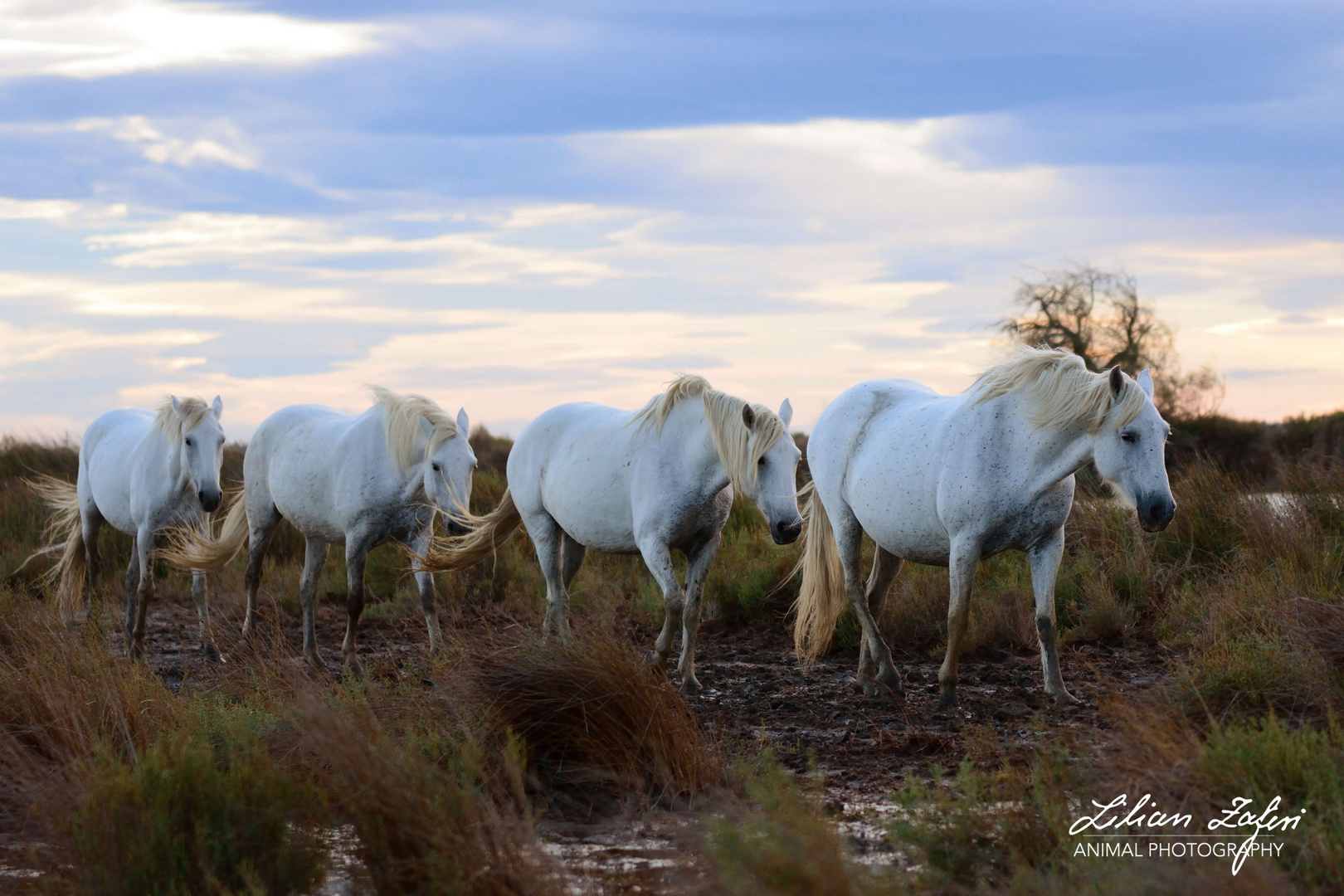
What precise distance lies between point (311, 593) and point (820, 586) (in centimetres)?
392

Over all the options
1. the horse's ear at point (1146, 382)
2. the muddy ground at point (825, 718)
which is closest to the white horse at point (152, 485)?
the muddy ground at point (825, 718)

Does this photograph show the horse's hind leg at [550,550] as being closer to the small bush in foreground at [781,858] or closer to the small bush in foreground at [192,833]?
the small bush in foreground at [192,833]

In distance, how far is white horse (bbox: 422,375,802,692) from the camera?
247 inches

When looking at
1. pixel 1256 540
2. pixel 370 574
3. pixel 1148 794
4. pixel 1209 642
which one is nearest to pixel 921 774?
pixel 1148 794

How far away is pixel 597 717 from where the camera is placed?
4570mm

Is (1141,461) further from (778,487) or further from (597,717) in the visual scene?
(597,717)

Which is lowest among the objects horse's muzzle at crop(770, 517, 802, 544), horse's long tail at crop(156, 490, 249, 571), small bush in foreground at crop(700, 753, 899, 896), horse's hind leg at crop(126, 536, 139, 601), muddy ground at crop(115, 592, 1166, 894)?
muddy ground at crop(115, 592, 1166, 894)

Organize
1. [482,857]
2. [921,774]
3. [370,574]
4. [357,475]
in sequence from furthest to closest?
[370,574] → [357,475] → [921,774] → [482,857]

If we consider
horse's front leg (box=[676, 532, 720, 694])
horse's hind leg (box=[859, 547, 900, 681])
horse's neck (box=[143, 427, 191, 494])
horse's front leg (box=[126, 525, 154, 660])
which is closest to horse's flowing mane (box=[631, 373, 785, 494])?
horse's front leg (box=[676, 532, 720, 694])

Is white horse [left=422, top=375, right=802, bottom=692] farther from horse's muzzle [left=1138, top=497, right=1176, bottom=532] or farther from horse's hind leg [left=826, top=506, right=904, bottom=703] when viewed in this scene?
horse's muzzle [left=1138, top=497, right=1176, bottom=532]

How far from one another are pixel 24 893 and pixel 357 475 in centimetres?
453

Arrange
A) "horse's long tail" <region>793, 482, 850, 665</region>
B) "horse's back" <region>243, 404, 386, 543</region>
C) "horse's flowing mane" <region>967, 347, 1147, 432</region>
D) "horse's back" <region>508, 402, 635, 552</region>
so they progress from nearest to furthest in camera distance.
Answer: "horse's flowing mane" <region>967, 347, 1147, 432</region>
"horse's back" <region>508, 402, 635, 552</region>
"horse's long tail" <region>793, 482, 850, 665</region>
"horse's back" <region>243, 404, 386, 543</region>

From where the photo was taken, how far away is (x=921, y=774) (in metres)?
4.77

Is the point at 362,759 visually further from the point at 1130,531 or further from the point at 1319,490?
the point at 1319,490
